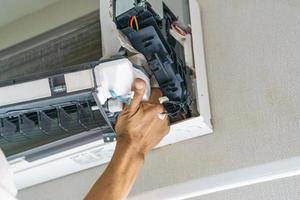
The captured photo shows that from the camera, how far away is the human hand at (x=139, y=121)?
4.00 ft

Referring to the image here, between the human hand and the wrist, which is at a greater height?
the human hand

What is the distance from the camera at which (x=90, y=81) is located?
1169 mm

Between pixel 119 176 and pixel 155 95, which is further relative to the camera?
pixel 155 95

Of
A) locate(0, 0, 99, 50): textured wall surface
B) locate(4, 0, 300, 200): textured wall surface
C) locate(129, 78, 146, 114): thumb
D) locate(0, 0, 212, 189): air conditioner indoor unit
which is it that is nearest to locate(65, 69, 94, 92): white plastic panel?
locate(0, 0, 212, 189): air conditioner indoor unit

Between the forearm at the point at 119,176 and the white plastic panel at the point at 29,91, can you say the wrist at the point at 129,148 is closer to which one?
the forearm at the point at 119,176

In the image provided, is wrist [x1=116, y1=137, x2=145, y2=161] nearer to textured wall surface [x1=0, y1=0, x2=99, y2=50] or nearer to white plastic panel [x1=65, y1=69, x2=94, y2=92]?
white plastic panel [x1=65, y1=69, x2=94, y2=92]

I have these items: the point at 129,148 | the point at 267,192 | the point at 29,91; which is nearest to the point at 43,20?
the point at 29,91

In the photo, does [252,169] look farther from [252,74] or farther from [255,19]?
[255,19]

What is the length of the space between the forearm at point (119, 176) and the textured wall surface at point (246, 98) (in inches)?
9.9

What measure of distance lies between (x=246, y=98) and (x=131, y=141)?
390 mm

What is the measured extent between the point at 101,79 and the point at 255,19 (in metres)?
0.59

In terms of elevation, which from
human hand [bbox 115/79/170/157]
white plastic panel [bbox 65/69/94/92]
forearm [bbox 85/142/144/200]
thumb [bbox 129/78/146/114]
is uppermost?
white plastic panel [bbox 65/69/94/92]

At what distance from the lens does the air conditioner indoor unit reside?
118cm

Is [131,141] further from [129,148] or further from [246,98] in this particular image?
[246,98]
